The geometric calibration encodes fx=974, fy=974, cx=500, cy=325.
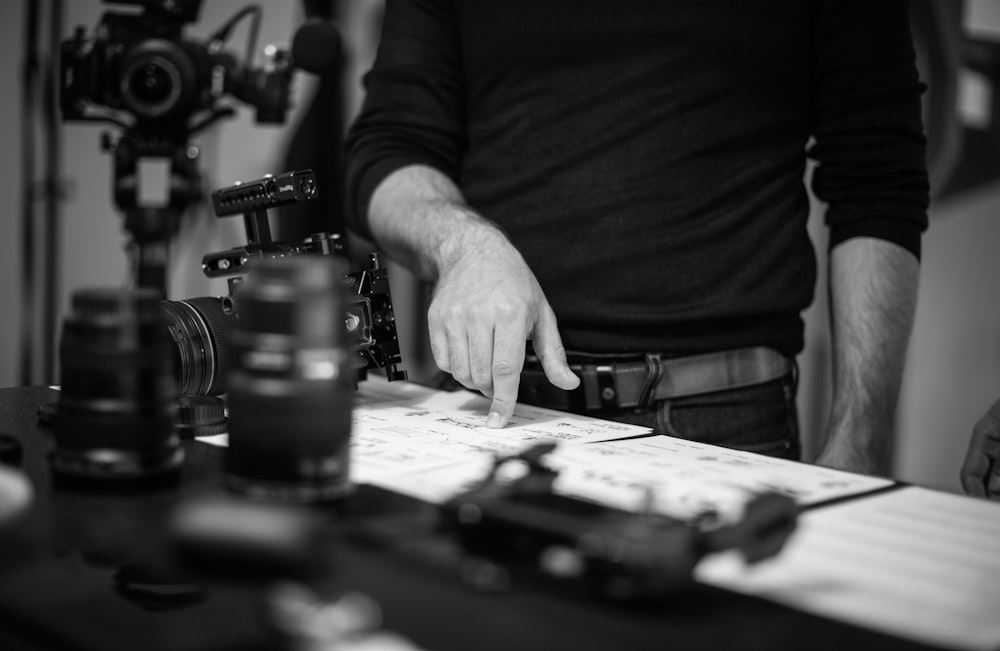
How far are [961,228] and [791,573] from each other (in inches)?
90.4

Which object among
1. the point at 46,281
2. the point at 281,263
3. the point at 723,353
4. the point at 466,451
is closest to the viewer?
the point at 281,263

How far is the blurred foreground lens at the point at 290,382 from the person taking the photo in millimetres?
585

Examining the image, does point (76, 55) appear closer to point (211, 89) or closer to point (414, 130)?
point (211, 89)

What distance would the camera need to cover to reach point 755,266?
1.26m

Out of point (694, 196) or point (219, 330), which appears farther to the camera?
point (694, 196)

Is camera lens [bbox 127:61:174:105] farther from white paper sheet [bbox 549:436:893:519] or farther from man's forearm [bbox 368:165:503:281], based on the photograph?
white paper sheet [bbox 549:436:893:519]

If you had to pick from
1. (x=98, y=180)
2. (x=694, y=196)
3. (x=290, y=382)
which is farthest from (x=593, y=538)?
(x=98, y=180)

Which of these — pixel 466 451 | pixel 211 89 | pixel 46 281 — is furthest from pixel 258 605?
pixel 46 281

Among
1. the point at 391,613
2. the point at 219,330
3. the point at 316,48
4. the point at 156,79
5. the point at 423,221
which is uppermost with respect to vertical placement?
the point at 156,79

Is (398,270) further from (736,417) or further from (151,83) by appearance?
(736,417)

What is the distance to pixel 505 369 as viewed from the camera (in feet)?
3.18

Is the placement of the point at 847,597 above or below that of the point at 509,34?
below

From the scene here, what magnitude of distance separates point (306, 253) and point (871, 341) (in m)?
0.79

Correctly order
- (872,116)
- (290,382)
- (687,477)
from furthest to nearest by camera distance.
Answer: (872,116) → (687,477) → (290,382)
